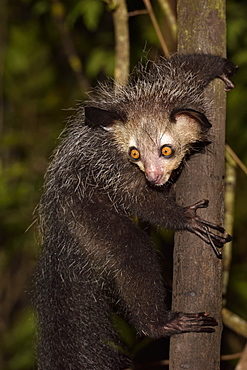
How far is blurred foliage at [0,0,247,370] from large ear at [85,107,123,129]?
202cm

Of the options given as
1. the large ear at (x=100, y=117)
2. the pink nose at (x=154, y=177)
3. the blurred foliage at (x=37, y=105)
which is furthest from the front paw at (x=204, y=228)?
the blurred foliage at (x=37, y=105)

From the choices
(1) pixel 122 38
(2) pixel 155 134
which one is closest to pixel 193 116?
(2) pixel 155 134

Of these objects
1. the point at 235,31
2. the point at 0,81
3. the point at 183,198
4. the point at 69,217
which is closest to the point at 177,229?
the point at 183,198

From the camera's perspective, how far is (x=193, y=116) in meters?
3.42

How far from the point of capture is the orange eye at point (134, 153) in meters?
3.45

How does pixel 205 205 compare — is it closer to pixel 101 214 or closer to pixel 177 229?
pixel 177 229

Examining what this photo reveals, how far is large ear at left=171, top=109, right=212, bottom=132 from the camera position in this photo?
3.27 metres

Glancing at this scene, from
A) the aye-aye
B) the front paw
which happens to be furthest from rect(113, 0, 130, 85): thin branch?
the front paw

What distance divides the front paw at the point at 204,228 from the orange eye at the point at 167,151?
36 centimetres

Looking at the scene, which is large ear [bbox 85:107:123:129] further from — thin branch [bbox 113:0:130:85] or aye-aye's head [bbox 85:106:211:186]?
thin branch [bbox 113:0:130:85]

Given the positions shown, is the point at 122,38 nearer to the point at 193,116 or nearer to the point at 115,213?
the point at 193,116

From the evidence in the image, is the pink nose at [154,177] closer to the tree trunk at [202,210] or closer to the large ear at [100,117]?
the tree trunk at [202,210]

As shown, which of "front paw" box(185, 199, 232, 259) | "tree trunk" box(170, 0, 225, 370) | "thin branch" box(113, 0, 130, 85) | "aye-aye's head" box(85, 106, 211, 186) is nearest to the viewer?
"tree trunk" box(170, 0, 225, 370)

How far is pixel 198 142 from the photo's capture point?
3.58m
